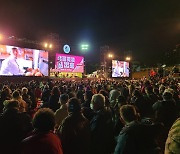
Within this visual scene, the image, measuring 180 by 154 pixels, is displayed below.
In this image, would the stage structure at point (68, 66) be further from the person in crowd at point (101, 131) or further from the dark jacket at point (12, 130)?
the dark jacket at point (12, 130)

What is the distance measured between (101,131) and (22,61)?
29635mm

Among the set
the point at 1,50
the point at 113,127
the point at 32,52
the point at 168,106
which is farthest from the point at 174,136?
the point at 32,52

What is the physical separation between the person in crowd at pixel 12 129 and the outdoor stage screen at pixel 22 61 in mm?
27373

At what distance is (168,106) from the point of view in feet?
17.4

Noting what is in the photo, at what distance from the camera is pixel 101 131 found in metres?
4.46

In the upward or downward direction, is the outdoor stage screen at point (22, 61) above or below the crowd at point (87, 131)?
above

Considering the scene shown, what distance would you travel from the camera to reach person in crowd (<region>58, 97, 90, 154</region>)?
3.85 m

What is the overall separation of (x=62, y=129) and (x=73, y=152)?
40cm

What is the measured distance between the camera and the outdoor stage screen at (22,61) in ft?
99.1

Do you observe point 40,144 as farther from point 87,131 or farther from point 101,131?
point 101,131

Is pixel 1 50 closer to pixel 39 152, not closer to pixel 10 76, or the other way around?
pixel 10 76

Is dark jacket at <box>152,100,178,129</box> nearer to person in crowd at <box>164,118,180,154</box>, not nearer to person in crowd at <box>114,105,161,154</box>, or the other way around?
person in crowd at <box>114,105,161,154</box>

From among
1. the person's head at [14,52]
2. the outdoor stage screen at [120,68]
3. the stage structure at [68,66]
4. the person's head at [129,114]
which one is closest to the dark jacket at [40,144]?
the person's head at [129,114]

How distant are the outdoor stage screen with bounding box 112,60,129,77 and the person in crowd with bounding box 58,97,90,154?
47.5 metres
